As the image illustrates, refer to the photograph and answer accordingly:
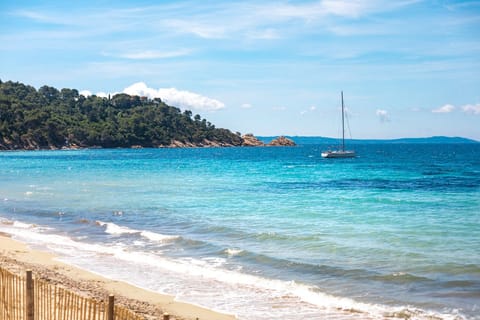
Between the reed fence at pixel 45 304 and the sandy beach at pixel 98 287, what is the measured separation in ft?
8.82

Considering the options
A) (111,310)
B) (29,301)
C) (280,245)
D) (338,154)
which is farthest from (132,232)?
(338,154)

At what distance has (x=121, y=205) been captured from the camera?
33406mm

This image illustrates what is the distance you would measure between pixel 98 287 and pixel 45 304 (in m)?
5.10

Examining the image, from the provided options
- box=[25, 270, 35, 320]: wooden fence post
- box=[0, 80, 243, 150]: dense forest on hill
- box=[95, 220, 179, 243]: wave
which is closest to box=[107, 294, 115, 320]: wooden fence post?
box=[25, 270, 35, 320]: wooden fence post

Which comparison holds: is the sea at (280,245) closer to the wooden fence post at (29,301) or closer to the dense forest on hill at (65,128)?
the wooden fence post at (29,301)

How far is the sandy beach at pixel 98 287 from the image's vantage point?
12.2m

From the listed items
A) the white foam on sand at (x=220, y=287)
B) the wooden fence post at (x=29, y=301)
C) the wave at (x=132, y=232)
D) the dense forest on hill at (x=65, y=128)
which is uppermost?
the dense forest on hill at (x=65, y=128)

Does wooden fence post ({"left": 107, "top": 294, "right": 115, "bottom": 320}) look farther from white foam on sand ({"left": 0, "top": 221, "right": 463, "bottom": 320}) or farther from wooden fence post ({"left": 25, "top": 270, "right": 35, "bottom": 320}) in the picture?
white foam on sand ({"left": 0, "top": 221, "right": 463, "bottom": 320})

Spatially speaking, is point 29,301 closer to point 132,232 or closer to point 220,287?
point 220,287

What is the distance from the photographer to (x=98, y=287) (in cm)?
1403

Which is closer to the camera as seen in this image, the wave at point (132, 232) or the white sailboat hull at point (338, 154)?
the wave at point (132, 232)

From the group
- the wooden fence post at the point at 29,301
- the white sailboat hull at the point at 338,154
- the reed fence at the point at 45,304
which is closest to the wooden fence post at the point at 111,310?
the reed fence at the point at 45,304

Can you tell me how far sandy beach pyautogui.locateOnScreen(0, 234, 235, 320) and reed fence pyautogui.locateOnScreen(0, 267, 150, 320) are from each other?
2.69m

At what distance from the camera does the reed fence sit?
8046 mm
